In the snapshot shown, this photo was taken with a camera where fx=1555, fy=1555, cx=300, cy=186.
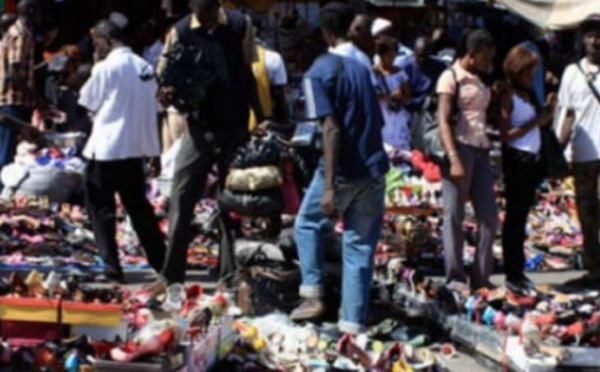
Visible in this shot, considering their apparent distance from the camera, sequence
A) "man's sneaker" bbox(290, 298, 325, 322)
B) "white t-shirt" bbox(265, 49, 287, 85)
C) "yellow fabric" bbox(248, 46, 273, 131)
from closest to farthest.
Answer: "man's sneaker" bbox(290, 298, 325, 322) → "yellow fabric" bbox(248, 46, 273, 131) → "white t-shirt" bbox(265, 49, 287, 85)

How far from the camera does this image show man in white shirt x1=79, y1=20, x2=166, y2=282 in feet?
35.1

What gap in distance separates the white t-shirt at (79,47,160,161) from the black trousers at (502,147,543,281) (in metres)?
2.57

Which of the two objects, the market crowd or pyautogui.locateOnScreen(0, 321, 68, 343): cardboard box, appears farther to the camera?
the market crowd

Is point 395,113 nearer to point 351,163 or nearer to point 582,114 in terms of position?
Answer: point 582,114

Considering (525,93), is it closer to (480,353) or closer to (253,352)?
(480,353)

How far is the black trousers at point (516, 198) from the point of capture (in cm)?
1102

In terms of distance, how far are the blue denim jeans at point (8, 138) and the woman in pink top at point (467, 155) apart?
4.54 meters

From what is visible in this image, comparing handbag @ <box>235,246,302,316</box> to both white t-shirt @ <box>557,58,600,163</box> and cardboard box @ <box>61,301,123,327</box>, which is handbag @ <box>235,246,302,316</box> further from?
white t-shirt @ <box>557,58,600,163</box>

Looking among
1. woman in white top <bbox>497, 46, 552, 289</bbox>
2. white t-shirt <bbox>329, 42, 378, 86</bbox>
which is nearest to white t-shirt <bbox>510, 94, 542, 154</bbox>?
woman in white top <bbox>497, 46, 552, 289</bbox>

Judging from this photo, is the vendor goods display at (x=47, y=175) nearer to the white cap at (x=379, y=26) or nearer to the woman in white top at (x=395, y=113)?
the woman in white top at (x=395, y=113)

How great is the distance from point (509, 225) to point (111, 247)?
2882 millimetres

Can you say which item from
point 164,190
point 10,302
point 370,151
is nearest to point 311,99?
point 370,151

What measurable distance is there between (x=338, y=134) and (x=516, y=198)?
2.61 metres

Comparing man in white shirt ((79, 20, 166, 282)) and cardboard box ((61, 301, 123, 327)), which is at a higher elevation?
man in white shirt ((79, 20, 166, 282))
